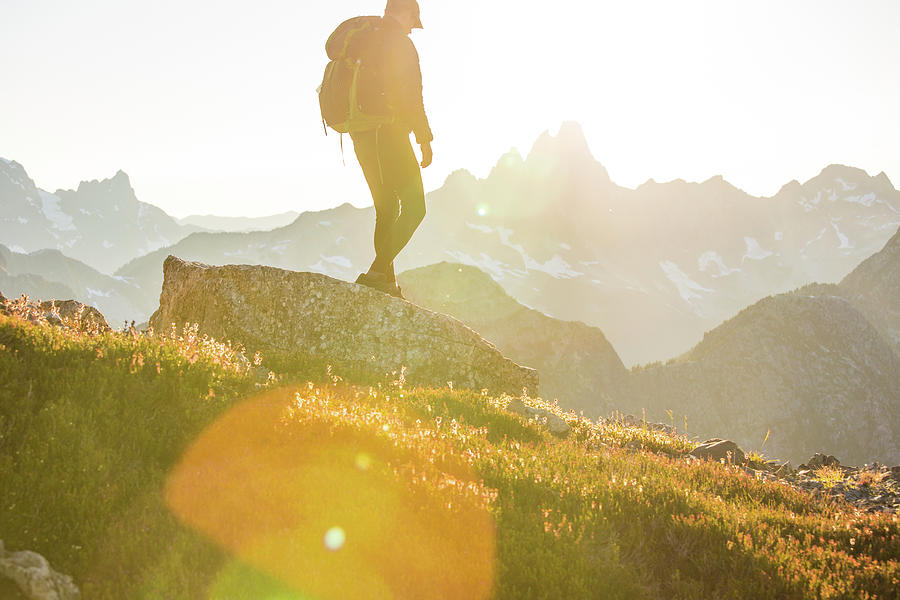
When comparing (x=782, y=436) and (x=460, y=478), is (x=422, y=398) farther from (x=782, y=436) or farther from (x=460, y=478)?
(x=782, y=436)

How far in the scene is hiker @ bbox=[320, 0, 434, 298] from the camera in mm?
7488

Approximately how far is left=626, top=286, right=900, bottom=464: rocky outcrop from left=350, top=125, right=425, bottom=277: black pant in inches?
6632

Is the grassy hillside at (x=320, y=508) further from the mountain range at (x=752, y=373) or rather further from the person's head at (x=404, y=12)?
the mountain range at (x=752, y=373)

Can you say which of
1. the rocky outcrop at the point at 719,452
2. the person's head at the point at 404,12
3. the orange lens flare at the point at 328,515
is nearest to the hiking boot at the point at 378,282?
the person's head at the point at 404,12

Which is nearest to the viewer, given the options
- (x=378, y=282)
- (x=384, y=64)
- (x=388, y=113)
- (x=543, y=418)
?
(x=384, y=64)

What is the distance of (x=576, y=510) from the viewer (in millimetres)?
4352

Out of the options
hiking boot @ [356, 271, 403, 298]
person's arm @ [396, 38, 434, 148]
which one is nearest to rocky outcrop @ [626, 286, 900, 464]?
hiking boot @ [356, 271, 403, 298]

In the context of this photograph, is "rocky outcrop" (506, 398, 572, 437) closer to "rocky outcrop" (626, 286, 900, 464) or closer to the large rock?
the large rock

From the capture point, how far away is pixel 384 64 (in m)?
7.44

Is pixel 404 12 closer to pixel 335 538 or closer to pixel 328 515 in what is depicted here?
pixel 328 515

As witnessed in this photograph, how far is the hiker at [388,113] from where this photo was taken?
7.49m

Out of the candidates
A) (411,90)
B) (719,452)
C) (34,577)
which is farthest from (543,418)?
(34,577)

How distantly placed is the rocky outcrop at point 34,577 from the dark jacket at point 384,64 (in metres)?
6.60

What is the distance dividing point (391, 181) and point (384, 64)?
1.75 m
